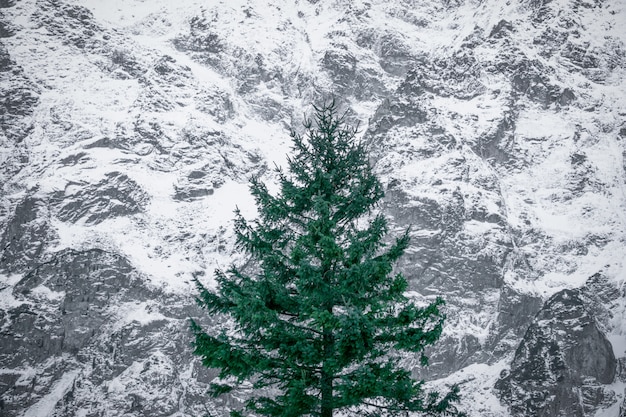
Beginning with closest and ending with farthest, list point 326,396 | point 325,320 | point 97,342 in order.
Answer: point 325,320, point 326,396, point 97,342

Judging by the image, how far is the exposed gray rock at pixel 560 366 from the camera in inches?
5428

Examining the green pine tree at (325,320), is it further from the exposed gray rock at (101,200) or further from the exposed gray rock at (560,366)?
the exposed gray rock at (101,200)

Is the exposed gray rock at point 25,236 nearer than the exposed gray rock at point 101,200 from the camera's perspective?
Yes

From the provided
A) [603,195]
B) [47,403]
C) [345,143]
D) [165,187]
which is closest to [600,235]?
[603,195]

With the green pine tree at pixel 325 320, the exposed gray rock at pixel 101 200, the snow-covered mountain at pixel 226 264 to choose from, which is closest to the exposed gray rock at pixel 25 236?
the snow-covered mountain at pixel 226 264

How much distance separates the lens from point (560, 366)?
465 ft

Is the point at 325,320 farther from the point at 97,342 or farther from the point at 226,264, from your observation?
the point at 226,264

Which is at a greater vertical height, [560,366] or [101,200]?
[101,200]

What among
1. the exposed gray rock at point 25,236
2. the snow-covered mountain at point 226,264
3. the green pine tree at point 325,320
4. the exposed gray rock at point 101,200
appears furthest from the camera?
the exposed gray rock at point 101,200

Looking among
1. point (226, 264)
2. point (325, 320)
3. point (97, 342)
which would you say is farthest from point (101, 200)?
point (325, 320)

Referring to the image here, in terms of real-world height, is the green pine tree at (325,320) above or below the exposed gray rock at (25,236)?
above

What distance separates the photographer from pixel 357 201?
12.6 meters

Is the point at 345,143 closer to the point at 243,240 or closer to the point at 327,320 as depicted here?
the point at 243,240

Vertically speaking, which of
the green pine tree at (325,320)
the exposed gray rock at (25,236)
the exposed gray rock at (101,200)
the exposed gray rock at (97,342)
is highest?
the green pine tree at (325,320)
